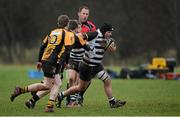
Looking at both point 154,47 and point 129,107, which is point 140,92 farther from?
point 154,47

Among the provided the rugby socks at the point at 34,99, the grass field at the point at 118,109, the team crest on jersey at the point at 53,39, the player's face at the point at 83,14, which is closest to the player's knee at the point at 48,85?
the grass field at the point at 118,109

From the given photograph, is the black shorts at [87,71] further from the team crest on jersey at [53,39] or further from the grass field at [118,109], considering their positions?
the team crest on jersey at [53,39]

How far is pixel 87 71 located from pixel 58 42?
1412 millimetres

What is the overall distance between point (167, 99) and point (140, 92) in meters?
3.56

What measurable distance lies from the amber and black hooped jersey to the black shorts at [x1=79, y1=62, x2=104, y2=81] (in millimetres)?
1132

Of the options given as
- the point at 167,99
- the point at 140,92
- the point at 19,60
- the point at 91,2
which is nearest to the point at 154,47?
the point at 91,2

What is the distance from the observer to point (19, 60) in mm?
58125

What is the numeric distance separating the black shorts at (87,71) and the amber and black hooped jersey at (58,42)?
1132mm

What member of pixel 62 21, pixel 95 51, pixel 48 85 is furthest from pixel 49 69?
pixel 95 51

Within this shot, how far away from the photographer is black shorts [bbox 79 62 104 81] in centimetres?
1659

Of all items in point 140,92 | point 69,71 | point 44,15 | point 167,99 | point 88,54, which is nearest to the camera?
point 88,54

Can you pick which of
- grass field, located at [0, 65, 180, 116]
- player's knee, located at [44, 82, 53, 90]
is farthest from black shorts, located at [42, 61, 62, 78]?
grass field, located at [0, 65, 180, 116]

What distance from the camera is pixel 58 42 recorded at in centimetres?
1549

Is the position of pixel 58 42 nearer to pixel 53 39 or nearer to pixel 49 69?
pixel 53 39
